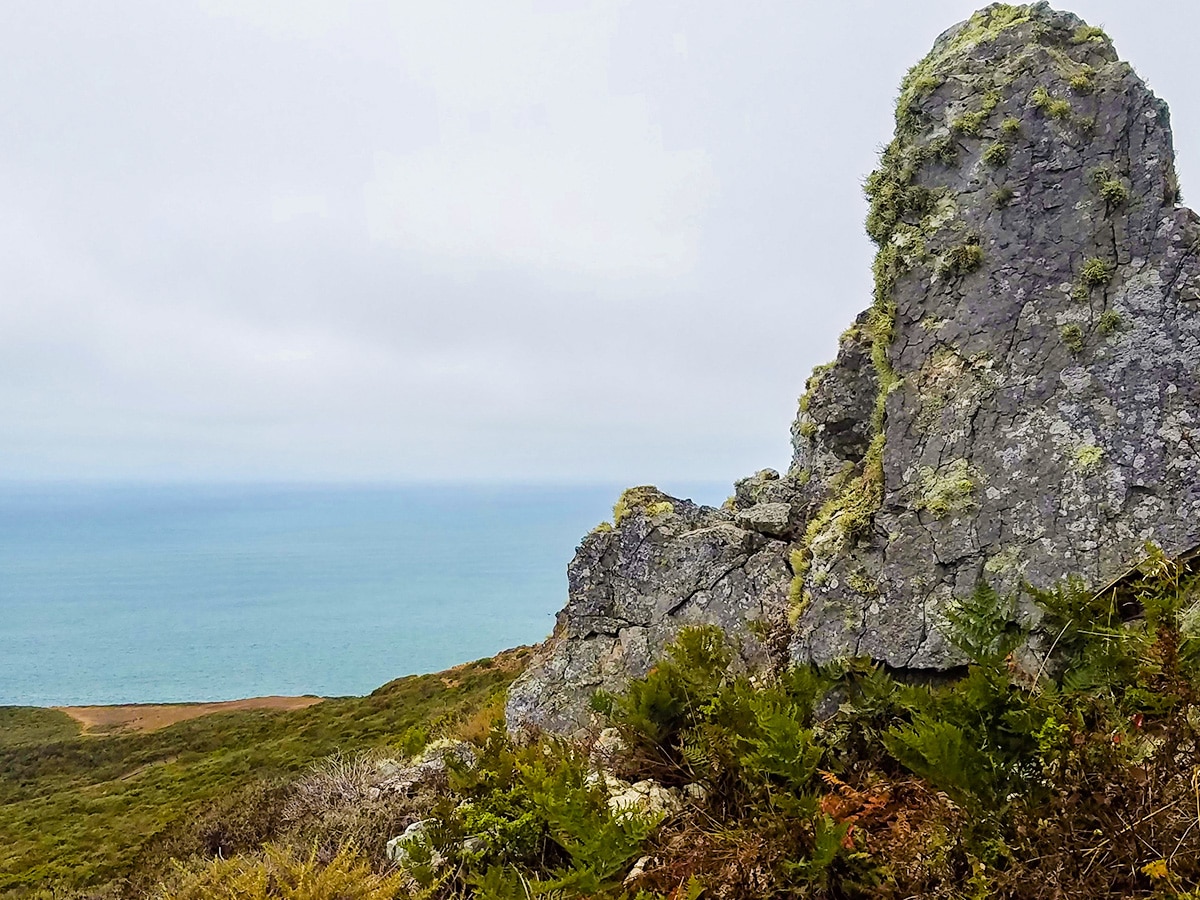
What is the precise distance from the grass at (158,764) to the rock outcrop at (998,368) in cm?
973

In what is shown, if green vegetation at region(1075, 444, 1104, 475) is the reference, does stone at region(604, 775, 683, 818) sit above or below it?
below

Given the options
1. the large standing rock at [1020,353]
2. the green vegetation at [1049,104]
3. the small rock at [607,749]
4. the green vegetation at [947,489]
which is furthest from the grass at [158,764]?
the green vegetation at [1049,104]

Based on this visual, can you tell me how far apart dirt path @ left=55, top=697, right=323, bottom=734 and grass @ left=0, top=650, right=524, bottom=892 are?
3112 mm

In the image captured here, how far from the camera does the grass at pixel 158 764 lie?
17.0 meters

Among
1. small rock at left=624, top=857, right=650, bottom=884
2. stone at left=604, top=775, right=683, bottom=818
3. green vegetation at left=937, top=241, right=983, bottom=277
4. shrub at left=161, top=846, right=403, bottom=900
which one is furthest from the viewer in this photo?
green vegetation at left=937, top=241, right=983, bottom=277

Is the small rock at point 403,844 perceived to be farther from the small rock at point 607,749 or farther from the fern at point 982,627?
the fern at point 982,627

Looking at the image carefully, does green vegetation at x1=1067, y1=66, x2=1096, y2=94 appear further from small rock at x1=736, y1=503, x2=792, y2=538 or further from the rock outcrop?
small rock at x1=736, y1=503, x2=792, y2=538

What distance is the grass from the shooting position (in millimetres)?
16984

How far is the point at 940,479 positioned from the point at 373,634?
434 feet

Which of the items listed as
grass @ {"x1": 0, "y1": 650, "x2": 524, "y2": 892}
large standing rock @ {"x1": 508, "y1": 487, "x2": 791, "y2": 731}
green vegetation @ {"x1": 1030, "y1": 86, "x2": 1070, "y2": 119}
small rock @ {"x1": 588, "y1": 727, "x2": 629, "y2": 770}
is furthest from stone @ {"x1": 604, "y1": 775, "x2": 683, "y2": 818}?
grass @ {"x1": 0, "y1": 650, "x2": 524, "y2": 892}

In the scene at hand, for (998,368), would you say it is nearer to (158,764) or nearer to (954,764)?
(954,764)

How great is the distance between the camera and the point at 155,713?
51.2m

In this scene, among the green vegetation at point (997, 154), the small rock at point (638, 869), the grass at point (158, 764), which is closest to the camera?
the small rock at point (638, 869)

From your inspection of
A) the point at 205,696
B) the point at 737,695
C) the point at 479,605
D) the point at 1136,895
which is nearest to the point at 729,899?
the point at 737,695
